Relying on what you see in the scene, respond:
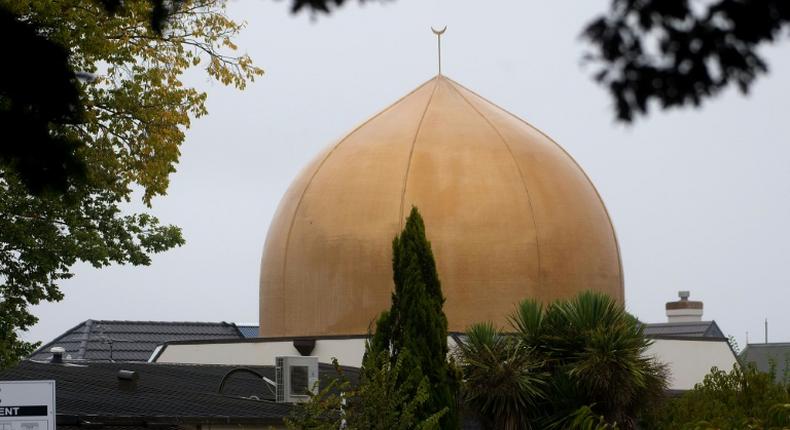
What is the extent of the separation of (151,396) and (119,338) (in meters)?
21.7

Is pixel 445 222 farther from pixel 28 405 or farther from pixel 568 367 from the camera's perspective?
pixel 28 405

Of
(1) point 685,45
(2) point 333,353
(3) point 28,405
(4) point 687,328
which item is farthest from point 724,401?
(1) point 685,45

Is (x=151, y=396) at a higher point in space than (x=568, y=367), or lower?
lower

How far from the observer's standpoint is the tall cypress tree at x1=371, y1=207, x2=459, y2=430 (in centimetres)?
2142

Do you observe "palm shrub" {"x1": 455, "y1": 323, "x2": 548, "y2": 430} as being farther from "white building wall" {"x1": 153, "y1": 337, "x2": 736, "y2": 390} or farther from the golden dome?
"white building wall" {"x1": 153, "y1": 337, "x2": 736, "y2": 390}

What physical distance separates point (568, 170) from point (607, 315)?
7.90 m

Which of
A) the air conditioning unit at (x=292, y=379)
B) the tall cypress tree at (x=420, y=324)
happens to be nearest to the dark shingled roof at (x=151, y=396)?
the air conditioning unit at (x=292, y=379)

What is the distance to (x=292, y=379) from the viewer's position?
2028 centimetres

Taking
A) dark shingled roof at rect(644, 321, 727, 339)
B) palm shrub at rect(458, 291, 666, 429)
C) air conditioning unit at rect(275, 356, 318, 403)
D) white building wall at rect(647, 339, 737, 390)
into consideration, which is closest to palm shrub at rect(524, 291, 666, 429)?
palm shrub at rect(458, 291, 666, 429)

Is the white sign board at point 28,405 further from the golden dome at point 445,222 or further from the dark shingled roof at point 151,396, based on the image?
the golden dome at point 445,222

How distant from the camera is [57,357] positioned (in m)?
23.8

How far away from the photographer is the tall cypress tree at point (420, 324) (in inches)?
843

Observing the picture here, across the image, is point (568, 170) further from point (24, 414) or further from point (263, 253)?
point (24, 414)

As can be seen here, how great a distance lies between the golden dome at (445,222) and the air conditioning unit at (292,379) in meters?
8.92
